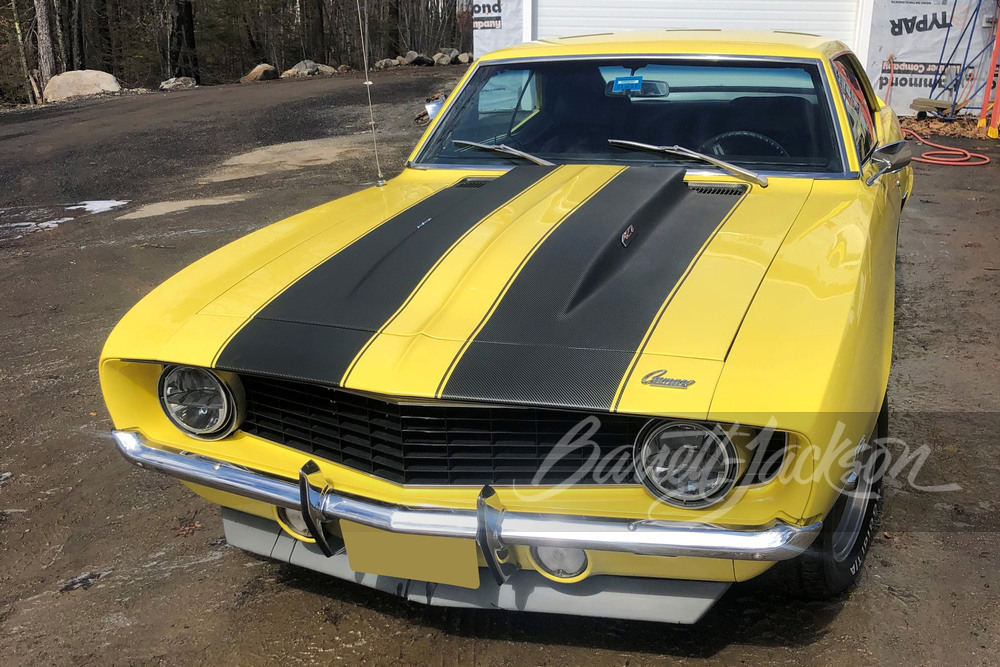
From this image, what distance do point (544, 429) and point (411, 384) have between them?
12.9 inches

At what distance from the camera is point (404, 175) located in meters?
3.54

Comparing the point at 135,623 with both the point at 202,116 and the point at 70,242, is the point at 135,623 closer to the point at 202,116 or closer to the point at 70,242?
the point at 70,242

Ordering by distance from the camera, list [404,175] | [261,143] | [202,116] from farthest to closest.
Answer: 1. [202,116]
2. [261,143]
3. [404,175]

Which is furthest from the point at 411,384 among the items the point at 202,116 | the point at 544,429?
the point at 202,116

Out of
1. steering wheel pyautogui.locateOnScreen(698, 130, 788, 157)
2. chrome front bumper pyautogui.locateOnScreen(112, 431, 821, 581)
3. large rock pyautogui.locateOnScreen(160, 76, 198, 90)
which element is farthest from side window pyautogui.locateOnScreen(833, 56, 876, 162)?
large rock pyautogui.locateOnScreen(160, 76, 198, 90)

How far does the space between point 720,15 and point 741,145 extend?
9.93m

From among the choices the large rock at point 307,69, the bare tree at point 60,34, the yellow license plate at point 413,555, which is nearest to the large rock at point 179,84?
the large rock at point 307,69

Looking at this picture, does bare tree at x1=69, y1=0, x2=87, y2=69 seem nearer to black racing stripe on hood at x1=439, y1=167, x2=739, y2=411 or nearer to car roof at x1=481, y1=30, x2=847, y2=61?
car roof at x1=481, y1=30, x2=847, y2=61

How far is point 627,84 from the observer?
3303 millimetres

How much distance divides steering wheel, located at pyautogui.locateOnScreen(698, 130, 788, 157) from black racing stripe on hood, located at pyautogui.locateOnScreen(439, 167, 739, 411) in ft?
1.34

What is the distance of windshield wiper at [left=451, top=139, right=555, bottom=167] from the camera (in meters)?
3.26

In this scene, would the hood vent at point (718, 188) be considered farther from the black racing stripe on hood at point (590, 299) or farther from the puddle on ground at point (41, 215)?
the puddle on ground at point (41, 215)

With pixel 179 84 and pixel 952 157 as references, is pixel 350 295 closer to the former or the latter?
pixel 952 157

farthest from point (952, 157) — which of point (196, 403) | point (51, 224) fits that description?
point (196, 403)
